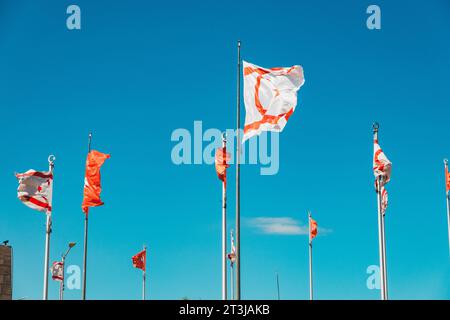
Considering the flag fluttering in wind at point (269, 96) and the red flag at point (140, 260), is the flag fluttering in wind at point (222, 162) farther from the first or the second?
the red flag at point (140, 260)

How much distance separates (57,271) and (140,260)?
8287 mm

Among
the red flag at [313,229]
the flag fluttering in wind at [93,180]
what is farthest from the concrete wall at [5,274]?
the red flag at [313,229]

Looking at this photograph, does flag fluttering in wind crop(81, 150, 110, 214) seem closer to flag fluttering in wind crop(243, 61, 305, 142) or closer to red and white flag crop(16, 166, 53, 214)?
red and white flag crop(16, 166, 53, 214)

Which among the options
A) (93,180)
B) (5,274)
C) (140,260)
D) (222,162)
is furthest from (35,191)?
(140,260)

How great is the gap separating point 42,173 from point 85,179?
3657 millimetres

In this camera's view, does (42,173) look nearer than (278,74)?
No

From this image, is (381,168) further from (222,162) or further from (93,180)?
(93,180)

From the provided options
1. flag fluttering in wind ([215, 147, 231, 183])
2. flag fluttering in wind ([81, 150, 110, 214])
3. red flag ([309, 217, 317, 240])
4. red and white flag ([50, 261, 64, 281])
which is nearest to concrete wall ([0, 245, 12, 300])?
flag fluttering in wind ([81, 150, 110, 214])

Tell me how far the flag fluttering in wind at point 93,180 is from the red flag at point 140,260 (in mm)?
25347

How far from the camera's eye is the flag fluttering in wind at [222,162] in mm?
34312
